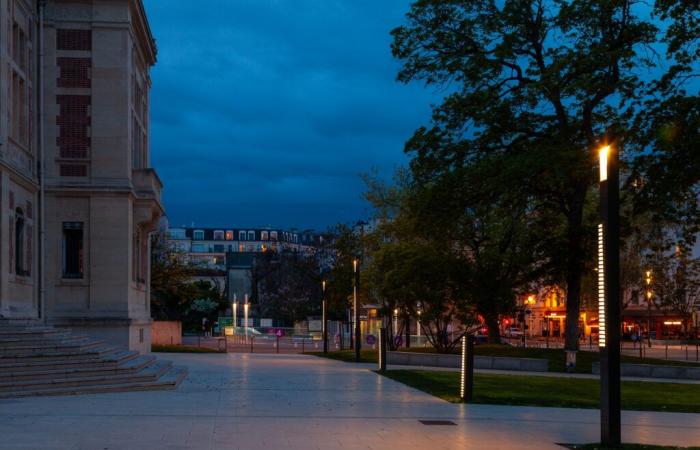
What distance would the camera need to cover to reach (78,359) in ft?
75.5

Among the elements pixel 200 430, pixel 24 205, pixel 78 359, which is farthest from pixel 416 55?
pixel 200 430

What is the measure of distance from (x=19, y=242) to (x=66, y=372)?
769 cm

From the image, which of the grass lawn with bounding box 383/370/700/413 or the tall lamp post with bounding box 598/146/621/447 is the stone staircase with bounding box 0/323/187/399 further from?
the tall lamp post with bounding box 598/146/621/447

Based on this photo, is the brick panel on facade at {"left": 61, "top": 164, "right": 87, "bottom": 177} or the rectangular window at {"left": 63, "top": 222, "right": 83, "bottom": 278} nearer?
the brick panel on facade at {"left": 61, "top": 164, "right": 87, "bottom": 177}

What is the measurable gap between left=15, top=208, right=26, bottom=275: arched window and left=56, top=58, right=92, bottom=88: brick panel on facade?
5960mm

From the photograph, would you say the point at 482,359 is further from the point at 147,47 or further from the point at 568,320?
the point at 147,47

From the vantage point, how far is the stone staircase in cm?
2086

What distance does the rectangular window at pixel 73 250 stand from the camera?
32.1 m

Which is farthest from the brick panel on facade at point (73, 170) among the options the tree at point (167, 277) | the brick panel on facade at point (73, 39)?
the tree at point (167, 277)

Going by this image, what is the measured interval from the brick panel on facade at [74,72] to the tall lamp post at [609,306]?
908 inches

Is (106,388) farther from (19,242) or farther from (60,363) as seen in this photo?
(19,242)

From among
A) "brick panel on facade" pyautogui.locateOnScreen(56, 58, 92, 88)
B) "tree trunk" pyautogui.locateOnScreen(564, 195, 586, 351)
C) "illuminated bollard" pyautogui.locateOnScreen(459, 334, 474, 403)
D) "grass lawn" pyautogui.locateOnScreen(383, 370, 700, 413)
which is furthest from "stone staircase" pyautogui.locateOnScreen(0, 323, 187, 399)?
"tree trunk" pyautogui.locateOnScreen(564, 195, 586, 351)

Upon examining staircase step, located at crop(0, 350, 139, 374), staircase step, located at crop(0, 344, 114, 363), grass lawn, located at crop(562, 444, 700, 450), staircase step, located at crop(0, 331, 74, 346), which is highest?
staircase step, located at crop(0, 331, 74, 346)

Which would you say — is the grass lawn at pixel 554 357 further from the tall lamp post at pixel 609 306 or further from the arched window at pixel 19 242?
the tall lamp post at pixel 609 306
